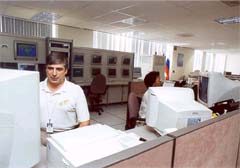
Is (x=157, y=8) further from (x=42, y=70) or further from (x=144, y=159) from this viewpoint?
(x=144, y=159)

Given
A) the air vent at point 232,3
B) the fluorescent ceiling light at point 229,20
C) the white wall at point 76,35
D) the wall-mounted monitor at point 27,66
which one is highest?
the fluorescent ceiling light at point 229,20

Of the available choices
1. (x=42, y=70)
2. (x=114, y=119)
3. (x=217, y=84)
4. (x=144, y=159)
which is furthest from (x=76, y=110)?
(x=42, y=70)

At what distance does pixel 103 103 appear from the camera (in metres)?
5.06

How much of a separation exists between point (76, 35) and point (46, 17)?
4.36 ft

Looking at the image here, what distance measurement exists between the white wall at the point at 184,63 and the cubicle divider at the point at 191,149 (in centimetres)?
868

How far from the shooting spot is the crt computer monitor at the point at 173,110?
1169 mm

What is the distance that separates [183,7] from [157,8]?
18.8 inches

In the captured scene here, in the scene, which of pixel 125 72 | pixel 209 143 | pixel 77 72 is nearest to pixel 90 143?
pixel 209 143

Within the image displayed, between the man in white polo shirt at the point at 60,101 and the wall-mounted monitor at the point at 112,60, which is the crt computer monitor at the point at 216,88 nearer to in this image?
the man in white polo shirt at the point at 60,101

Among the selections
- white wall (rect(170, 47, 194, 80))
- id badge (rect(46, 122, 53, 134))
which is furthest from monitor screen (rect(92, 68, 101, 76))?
white wall (rect(170, 47, 194, 80))

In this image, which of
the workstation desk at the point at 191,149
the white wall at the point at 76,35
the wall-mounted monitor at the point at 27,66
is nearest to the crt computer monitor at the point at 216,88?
the workstation desk at the point at 191,149

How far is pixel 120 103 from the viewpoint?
552cm

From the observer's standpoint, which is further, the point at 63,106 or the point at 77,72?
the point at 77,72

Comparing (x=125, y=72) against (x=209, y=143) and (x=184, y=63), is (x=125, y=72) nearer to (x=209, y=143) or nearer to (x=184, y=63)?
(x=209, y=143)
